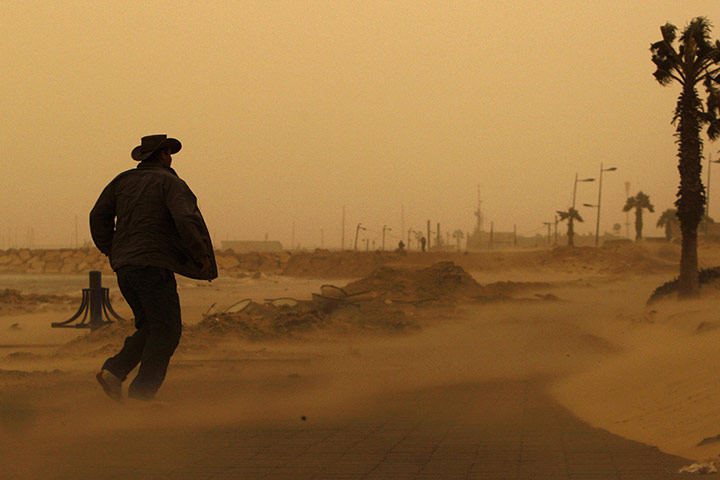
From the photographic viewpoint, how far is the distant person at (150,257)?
5.14 m

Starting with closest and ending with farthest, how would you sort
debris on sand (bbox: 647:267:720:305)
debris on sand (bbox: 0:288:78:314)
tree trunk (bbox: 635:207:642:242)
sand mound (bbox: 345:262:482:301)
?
debris on sand (bbox: 647:267:720:305)
debris on sand (bbox: 0:288:78:314)
sand mound (bbox: 345:262:482:301)
tree trunk (bbox: 635:207:642:242)

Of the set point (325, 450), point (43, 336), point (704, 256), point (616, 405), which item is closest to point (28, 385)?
point (325, 450)

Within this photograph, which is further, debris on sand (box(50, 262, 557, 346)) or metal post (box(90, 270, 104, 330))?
metal post (box(90, 270, 104, 330))

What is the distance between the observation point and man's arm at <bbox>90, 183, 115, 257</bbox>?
17.6ft

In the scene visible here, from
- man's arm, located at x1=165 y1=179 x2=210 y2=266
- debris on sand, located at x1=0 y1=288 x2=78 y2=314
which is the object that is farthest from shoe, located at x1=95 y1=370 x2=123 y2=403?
debris on sand, located at x1=0 y1=288 x2=78 y2=314

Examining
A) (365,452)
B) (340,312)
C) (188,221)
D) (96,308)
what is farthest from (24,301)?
(365,452)

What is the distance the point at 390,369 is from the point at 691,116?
1565 centimetres

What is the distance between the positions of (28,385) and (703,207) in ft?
64.0

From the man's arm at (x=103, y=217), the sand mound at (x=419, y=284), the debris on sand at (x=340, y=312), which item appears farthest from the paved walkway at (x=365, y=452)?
the sand mound at (x=419, y=284)

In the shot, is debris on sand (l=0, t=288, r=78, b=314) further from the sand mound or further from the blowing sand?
the sand mound

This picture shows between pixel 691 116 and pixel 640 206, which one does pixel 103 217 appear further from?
pixel 640 206

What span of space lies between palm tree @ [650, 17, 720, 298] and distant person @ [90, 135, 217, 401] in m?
18.9

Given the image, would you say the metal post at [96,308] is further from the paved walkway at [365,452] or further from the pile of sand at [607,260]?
the pile of sand at [607,260]

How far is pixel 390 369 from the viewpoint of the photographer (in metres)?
9.82
